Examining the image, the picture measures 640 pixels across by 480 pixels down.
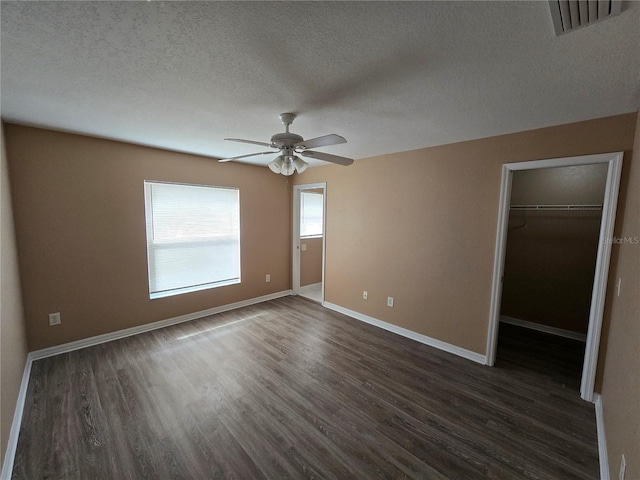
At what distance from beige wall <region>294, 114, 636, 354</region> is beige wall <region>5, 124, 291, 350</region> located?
7.48 feet

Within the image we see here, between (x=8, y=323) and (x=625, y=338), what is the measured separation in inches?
168

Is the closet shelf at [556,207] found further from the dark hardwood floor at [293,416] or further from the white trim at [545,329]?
the dark hardwood floor at [293,416]

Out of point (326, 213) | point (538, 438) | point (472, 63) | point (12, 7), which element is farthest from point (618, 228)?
point (12, 7)

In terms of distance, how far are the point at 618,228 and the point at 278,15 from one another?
286 centimetres

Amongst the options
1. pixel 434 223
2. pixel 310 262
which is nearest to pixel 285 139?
pixel 434 223

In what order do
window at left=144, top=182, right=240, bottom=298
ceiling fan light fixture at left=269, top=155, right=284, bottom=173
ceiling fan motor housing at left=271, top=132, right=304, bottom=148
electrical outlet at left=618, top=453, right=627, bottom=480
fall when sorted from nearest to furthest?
electrical outlet at left=618, top=453, right=627, bottom=480 < ceiling fan motor housing at left=271, top=132, right=304, bottom=148 < ceiling fan light fixture at left=269, top=155, right=284, bottom=173 < window at left=144, top=182, right=240, bottom=298

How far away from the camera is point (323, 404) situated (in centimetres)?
211

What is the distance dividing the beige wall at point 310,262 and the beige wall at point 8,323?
12.3 ft

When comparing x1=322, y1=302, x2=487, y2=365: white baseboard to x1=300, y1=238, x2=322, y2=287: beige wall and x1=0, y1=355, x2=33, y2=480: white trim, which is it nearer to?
x1=300, y1=238, x2=322, y2=287: beige wall

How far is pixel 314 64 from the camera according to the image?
143cm

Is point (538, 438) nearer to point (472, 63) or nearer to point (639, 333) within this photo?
point (639, 333)

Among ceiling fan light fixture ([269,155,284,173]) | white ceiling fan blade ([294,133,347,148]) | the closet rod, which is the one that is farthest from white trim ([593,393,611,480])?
ceiling fan light fixture ([269,155,284,173])

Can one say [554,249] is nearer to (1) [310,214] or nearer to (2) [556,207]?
(2) [556,207]

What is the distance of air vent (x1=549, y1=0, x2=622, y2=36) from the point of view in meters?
0.94
